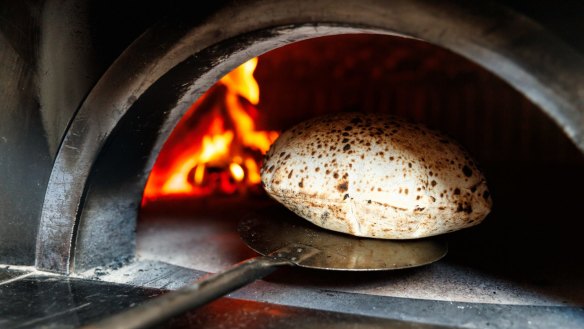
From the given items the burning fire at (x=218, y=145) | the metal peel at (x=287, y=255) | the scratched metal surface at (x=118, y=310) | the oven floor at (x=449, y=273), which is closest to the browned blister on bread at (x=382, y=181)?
the metal peel at (x=287, y=255)

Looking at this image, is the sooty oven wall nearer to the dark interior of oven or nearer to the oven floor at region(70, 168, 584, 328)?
the oven floor at region(70, 168, 584, 328)

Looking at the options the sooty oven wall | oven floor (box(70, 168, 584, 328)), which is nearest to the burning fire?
oven floor (box(70, 168, 584, 328))

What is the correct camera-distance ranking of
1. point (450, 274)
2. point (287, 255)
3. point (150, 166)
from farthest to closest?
point (150, 166), point (450, 274), point (287, 255)

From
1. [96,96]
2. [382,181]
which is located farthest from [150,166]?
[382,181]

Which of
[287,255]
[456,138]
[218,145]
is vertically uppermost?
[218,145]

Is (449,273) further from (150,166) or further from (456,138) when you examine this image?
(150,166)

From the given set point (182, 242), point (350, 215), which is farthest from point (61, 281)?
point (350, 215)

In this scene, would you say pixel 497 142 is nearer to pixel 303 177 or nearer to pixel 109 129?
pixel 303 177

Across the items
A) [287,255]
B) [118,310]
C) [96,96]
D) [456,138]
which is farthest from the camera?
[456,138]
